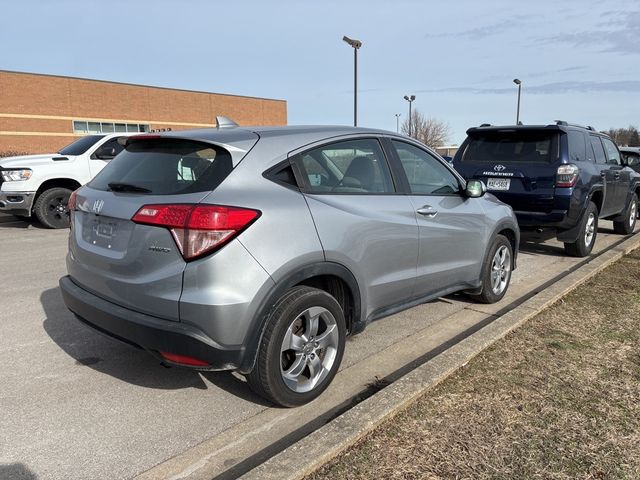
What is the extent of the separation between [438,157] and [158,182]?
98.8 inches

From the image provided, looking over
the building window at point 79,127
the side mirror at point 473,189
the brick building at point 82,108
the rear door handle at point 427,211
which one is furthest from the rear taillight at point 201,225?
the building window at point 79,127

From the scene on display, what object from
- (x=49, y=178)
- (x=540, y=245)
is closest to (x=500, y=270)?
(x=540, y=245)

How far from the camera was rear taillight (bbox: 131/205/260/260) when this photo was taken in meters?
2.54

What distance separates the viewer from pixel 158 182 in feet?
9.46

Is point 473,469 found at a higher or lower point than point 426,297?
lower

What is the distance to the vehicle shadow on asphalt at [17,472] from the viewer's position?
240 cm

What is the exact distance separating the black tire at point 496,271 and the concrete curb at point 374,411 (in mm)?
461

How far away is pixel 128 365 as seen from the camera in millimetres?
3594

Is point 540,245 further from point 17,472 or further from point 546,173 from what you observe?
point 17,472

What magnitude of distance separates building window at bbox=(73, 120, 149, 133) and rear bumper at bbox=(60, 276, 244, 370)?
42.2m

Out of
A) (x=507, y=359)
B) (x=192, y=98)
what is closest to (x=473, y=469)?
(x=507, y=359)

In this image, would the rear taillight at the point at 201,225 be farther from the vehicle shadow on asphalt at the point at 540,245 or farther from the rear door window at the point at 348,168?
the vehicle shadow on asphalt at the point at 540,245

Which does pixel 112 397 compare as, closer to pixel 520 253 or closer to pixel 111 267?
pixel 111 267

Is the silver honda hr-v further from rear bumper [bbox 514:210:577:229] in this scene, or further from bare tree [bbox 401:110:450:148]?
bare tree [bbox 401:110:450:148]
